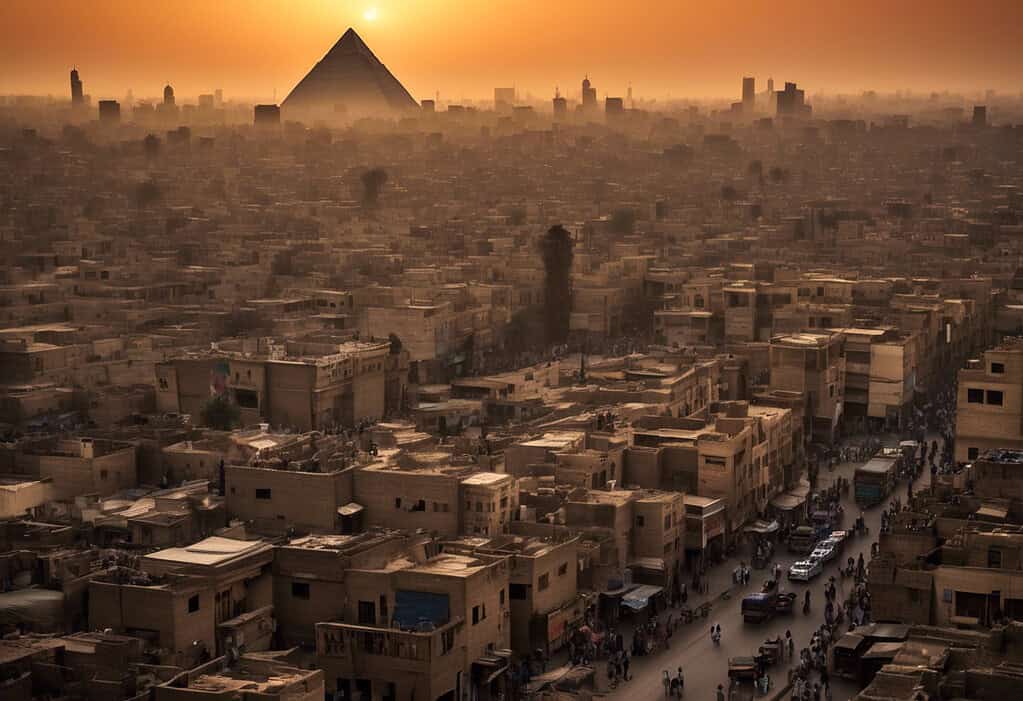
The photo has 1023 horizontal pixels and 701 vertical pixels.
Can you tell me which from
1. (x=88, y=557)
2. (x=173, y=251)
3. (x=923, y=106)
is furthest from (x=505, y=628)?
(x=923, y=106)

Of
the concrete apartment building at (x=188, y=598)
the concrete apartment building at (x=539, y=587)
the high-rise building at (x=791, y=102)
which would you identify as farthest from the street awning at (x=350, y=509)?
the high-rise building at (x=791, y=102)

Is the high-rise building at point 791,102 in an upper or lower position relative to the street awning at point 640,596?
upper

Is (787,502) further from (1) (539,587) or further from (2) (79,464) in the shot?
(2) (79,464)

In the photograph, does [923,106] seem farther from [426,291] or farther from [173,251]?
[426,291]

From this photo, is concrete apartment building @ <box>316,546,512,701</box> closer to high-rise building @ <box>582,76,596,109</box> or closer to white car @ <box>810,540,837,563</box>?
white car @ <box>810,540,837,563</box>

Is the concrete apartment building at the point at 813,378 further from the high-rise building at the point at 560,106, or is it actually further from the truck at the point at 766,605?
the high-rise building at the point at 560,106

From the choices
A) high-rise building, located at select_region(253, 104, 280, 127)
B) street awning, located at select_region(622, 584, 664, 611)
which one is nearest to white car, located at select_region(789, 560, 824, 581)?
street awning, located at select_region(622, 584, 664, 611)

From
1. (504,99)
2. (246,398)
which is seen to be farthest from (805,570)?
(504,99)
